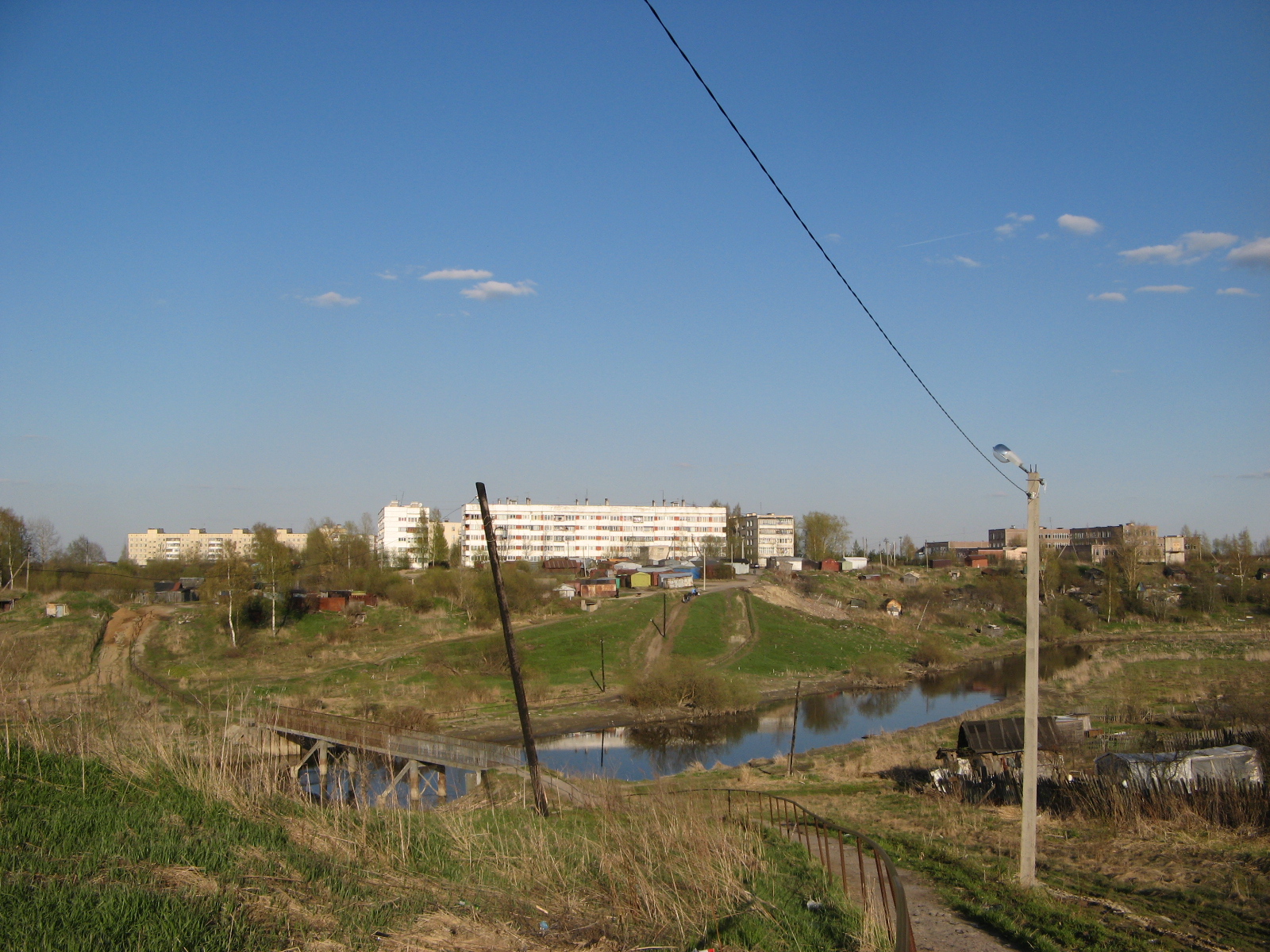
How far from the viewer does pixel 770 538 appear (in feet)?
469

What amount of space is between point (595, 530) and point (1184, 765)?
374 feet

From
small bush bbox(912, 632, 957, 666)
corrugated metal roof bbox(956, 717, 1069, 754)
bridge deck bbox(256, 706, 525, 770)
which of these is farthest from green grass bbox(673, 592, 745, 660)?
corrugated metal roof bbox(956, 717, 1069, 754)

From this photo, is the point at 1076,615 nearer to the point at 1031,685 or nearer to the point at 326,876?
the point at 1031,685

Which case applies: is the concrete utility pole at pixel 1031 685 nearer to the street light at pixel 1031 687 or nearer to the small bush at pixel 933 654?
the street light at pixel 1031 687

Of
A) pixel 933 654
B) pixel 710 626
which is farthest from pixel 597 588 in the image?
pixel 933 654

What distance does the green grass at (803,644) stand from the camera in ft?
193

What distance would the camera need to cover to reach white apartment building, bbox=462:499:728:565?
12444 cm

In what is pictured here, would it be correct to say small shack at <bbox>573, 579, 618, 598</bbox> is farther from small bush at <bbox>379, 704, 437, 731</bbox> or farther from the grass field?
the grass field

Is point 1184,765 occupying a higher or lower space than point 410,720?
higher

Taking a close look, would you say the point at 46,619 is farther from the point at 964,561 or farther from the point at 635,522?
the point at 964,561

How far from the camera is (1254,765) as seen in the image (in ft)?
61.7

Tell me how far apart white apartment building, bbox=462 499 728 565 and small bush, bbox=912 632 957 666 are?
63199 millimetres

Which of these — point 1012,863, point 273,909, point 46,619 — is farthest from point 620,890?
point 46,619

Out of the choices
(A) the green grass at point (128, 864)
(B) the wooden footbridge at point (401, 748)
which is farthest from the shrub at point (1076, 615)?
(A) the green grass at point (128, 864)
